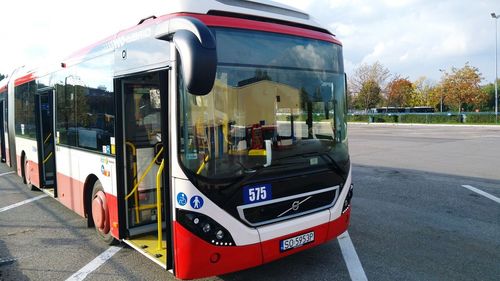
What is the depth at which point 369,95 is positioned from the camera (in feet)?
185

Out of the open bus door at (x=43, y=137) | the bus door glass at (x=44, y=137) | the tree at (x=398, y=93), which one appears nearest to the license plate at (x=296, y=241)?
the open bus door at (x=43, y=137)

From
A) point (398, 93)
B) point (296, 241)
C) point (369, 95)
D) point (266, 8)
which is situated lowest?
point (296, 241)

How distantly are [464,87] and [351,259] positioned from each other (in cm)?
4957

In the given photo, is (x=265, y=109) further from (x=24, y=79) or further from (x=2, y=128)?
(x=2, y=128)

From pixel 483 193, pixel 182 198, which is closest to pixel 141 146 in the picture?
pixel 182 198

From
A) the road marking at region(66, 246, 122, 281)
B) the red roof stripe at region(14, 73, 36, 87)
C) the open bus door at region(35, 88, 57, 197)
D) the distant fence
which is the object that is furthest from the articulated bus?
the distant fence

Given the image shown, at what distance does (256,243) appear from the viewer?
397cm

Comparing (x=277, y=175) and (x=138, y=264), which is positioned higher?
(x=277, y=175)

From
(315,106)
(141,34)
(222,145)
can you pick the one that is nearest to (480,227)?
(315,106)

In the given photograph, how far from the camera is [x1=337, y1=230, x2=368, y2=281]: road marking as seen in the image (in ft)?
14.9

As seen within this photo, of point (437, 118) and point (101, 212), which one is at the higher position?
point (437, 118)

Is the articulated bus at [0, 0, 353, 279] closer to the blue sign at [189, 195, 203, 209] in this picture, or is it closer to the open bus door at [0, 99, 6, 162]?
the blue sign at [189, 195, 203, 209]

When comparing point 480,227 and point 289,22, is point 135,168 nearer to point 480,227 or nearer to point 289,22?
point 289,22

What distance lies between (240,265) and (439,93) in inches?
2140
